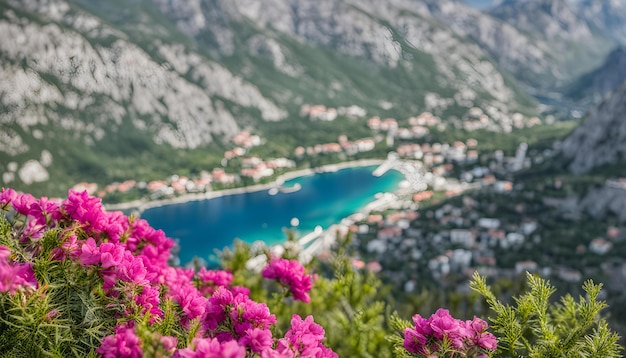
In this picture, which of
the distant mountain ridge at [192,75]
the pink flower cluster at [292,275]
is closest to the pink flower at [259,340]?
the pink flower cluster at [292,275]

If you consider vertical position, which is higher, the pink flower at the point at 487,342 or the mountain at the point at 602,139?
the mountain at the point at 602,139

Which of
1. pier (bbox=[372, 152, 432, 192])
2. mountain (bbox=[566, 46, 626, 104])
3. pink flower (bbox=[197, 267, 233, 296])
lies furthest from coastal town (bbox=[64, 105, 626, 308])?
mountain (bbox=[566, 46, 626, 104])

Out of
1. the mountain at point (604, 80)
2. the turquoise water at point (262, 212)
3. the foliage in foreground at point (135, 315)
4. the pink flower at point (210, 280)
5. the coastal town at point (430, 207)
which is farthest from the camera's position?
the mountain at point (604, 80)

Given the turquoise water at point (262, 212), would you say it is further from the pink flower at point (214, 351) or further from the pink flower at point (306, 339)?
the pink flower at point (214, 351)

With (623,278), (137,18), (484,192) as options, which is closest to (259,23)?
(137,18)

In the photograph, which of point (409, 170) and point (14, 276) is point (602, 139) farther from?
point (14, 276)
